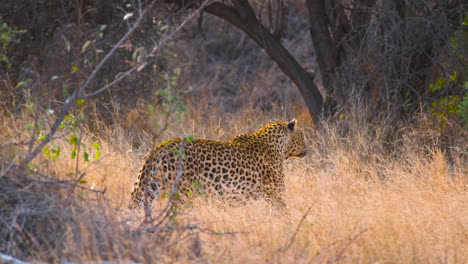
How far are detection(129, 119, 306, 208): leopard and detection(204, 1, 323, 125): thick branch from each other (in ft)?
9.74

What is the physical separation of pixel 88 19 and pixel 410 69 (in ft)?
14.3

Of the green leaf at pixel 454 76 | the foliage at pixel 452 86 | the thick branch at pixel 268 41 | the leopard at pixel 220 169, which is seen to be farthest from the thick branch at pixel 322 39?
the leopard at pixel 220 169

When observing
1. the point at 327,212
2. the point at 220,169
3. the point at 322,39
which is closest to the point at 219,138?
the point at 322,39

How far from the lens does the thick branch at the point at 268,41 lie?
378 inches

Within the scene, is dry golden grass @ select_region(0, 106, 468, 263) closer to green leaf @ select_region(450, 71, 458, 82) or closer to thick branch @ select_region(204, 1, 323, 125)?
green leaf @ select_region(450, 71, 458, 82)

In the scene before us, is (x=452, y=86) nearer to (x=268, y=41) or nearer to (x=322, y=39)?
(x=322, y=39)

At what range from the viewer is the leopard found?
229 inches

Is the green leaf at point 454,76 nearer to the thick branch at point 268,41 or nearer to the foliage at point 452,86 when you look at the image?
the foliage at point 452,86

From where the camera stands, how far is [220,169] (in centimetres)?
615


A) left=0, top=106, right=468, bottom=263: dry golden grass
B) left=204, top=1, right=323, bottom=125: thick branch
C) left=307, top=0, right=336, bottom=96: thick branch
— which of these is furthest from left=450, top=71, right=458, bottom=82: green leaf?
left=204, top=1, right=323, bottom=125: thick branch

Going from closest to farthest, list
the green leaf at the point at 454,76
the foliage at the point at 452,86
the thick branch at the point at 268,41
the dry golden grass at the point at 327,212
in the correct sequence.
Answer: the dry golden grass at the point at 327,212
the foliage at the point at 452,86
the green leaf at the point at 454,76
the thick branch at the point at 268,41

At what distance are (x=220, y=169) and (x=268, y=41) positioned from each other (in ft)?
13.8

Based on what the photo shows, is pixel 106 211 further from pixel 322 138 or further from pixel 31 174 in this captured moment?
pixel 322 138

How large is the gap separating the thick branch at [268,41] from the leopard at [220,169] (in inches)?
117
